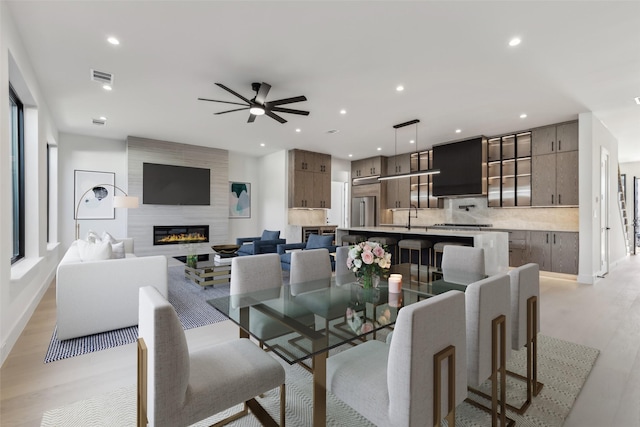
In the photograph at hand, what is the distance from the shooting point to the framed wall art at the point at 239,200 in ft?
28.6

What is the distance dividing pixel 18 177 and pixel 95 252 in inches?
70.3

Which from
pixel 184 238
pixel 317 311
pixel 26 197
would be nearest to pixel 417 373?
pixel 317 311

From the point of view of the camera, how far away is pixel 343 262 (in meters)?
3.47

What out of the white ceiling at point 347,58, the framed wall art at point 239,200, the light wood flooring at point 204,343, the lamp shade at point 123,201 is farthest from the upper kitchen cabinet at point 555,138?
the lamp shade at point 123,201

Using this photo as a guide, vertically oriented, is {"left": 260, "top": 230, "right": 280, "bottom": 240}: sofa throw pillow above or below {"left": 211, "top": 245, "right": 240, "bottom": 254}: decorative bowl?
above

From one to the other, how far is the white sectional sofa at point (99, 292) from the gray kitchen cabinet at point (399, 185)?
6654 millimetres

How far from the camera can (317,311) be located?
1.89 m

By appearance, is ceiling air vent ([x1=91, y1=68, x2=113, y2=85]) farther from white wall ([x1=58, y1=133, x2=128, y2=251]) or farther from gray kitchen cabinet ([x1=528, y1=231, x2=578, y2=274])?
gray kitchen cabinet ([x1=528, y1=231, x2=578, y2=274])

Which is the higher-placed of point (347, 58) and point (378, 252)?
point (347, 58)

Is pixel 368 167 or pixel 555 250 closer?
pixel 555 250

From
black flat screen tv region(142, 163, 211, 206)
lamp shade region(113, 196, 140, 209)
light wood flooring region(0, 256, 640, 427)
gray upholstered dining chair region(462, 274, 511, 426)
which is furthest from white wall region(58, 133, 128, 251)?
gray upholstered dining chair region(462, 274, 511, 426)

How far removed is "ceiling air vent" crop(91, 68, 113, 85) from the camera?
3.69m

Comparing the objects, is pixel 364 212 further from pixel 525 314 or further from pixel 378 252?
pixel 525 314

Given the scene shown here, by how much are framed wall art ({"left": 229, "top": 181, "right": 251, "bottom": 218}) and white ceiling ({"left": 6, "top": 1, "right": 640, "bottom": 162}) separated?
3195mm
